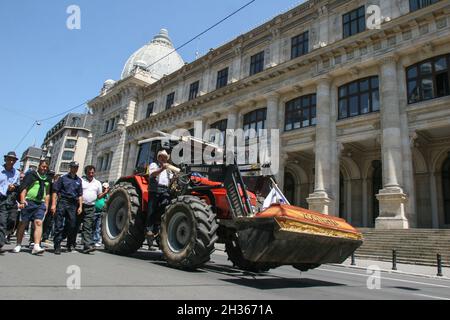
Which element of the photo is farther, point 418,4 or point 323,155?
point 323,155

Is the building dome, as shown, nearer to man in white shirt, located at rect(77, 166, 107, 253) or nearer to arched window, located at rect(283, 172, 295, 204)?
arched window, located at rect(283, 172, 295, 204)

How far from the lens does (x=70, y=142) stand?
95938 mm

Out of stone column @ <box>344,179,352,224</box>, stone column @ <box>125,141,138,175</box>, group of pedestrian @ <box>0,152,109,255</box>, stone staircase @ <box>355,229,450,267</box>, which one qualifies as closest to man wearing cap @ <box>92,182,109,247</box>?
group of pedestrian @ <box>0,152,109,255</box>

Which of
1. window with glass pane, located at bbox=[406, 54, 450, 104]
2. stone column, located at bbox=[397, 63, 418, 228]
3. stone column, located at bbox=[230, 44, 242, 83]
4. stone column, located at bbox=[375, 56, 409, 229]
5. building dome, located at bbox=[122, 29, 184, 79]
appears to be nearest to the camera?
stone column, located at bbox=[375, 56, 409, 229]

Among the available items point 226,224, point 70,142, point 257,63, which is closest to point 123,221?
point 226,224

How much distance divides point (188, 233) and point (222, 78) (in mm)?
27368

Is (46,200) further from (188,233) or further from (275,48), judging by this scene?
(275,48)

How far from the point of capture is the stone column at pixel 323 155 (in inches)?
818

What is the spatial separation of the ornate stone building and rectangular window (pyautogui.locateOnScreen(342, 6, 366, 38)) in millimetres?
73

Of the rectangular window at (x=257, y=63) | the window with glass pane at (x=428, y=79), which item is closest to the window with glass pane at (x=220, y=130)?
the rectangular window at (x=257, y=63)

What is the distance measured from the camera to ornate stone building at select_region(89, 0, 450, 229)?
61.1ft

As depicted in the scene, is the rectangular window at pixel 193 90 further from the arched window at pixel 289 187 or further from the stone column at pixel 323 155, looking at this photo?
the stone column at pixel 323 155

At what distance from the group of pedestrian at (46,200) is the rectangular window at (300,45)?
67.4ft
